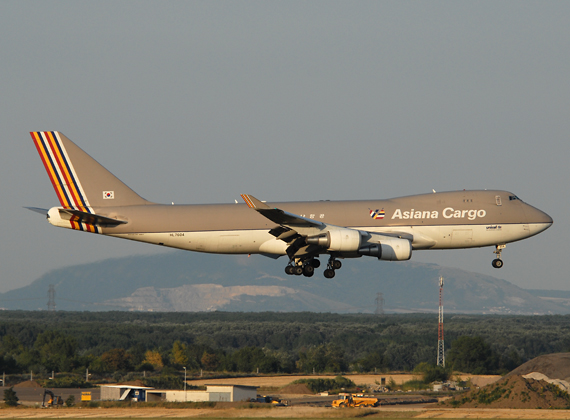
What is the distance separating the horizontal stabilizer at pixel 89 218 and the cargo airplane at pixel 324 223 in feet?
0.21

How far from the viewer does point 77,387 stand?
77.9m

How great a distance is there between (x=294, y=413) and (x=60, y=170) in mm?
22639

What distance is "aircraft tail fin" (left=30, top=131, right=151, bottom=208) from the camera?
52.6 meters

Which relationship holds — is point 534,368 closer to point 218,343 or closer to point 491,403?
point 491,403

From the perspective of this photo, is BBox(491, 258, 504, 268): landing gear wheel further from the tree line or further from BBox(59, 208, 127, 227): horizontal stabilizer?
the tree line

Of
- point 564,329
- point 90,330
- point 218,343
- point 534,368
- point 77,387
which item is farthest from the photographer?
point 564,329

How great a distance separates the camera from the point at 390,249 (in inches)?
1877

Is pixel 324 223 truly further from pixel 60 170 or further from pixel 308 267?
pixel 60 170

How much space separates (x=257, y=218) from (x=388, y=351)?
74.1 m

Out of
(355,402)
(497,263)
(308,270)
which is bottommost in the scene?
(355,402)

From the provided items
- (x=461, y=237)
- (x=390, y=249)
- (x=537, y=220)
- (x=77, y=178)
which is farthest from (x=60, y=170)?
(x=537, y=220)

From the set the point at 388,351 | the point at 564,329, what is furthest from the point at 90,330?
the point at 564,329

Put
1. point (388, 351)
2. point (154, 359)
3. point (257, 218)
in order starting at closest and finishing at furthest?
point (257, 218) < point (154, 359) < point (388, 351)

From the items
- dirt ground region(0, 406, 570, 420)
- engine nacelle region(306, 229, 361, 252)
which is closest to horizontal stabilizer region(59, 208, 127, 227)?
dirt ground region(0, 406, 570, 420)
